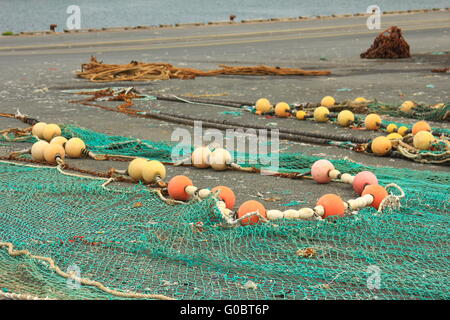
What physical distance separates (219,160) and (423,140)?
64.0 inches

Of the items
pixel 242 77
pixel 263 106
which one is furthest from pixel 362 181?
pixel 242 77

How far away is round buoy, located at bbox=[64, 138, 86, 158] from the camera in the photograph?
16.7 feet

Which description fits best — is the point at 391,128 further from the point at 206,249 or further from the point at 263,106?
the point at 206,249

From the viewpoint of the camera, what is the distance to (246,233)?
329 centimetres

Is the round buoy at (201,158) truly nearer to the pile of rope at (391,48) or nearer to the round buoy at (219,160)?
the round buoy at (219,160)

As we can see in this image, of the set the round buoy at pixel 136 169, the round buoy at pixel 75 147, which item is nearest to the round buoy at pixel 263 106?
the round buoy at pixel 75 147

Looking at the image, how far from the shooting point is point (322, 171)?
14.2ft

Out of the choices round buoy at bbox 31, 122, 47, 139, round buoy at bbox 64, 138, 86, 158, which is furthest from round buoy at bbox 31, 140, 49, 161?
round buoy at bbox 31, 122, 47, 139

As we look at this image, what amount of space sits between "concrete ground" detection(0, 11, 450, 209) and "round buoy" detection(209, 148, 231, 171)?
2.7 inches

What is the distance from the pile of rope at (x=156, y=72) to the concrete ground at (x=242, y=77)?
0.28 meters
